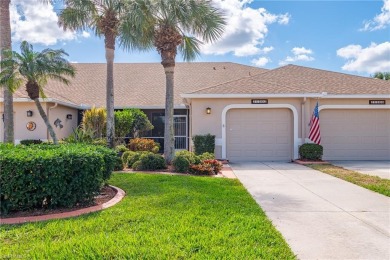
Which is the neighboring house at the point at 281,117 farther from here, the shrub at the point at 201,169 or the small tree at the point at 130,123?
the shrub at the point at 201,169

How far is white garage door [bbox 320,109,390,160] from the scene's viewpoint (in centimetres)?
1445

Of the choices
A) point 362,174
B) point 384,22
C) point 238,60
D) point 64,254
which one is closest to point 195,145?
point 362,174

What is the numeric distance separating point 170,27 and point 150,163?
466 centimetres

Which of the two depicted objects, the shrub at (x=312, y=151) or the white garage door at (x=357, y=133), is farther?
the white garage door at (x=357, y=133)

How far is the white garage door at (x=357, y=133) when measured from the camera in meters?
14.5

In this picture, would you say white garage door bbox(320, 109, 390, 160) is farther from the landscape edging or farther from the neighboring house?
the landscape edging

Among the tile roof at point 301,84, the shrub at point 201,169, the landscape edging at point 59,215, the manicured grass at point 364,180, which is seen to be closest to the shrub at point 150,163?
the shrub at point 201,169

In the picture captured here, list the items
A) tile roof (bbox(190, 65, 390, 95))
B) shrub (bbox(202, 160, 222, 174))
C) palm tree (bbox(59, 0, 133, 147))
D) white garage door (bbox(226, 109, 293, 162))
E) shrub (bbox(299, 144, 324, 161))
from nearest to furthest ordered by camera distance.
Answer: shrub (bbox(202, 160, 222, 174)) < palm tree (bbox(59, 0, 133, 147)) < shrub (bbox(299, 144, 324, 161)) < tile roof (bbox(190, 65, 390, 95)) < white garage door (bbox(226, 109, 293, 162))

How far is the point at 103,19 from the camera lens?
11.6 metres

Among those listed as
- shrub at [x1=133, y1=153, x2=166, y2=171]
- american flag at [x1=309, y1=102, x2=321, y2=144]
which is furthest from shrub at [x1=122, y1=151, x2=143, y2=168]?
american flag at [x1=309, y1=102, x2=321, y2=144]

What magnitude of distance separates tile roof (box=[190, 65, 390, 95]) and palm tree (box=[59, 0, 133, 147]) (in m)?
4.04

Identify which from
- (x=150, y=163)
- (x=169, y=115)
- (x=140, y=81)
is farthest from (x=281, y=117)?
(x=140, y=81)

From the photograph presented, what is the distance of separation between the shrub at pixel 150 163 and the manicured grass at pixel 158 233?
12.8 ft

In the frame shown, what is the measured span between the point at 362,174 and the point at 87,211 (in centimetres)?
874
